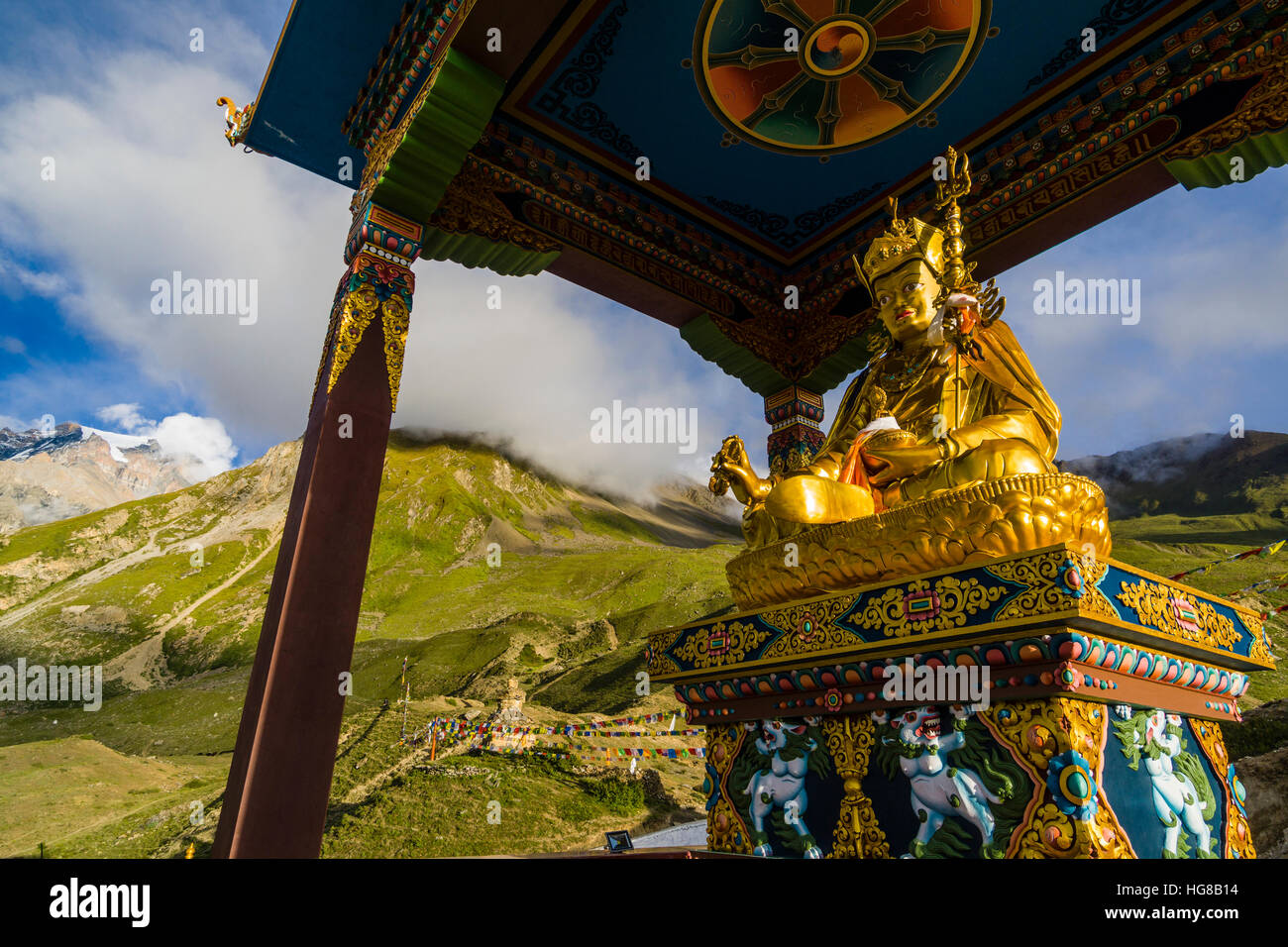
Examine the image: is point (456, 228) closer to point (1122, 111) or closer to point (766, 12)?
point (766, 12)

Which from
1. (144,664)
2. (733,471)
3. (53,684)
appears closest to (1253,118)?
(733,471)

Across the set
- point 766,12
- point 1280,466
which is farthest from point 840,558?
point 1280,466

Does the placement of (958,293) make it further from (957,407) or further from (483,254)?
(483,254)

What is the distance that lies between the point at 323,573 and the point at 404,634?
30.7ft

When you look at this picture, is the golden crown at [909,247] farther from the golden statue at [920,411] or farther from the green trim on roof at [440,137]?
the green trim on roof at [440,137]

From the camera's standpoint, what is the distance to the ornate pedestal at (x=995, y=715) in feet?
4.13

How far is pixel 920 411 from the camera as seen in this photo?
2551 mm

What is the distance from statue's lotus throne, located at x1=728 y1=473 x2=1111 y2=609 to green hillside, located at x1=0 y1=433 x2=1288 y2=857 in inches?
227

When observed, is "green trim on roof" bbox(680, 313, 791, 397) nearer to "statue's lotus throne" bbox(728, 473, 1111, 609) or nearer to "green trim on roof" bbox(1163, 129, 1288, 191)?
"green trim on roof" bbox(1163, 129, 1288, 191)

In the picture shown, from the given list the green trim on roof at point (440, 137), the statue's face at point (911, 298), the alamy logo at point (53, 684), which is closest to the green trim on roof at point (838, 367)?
the statue's face at point (911, 298)

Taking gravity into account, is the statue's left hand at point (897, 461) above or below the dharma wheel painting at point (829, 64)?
below

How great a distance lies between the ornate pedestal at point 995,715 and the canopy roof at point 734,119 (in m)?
2.96

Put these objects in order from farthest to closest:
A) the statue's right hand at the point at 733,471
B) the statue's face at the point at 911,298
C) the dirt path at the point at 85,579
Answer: the dirt path at the point at 85,579 → the statue's face at the point at 911,298 → the statue's right hand at the point at 733,471
